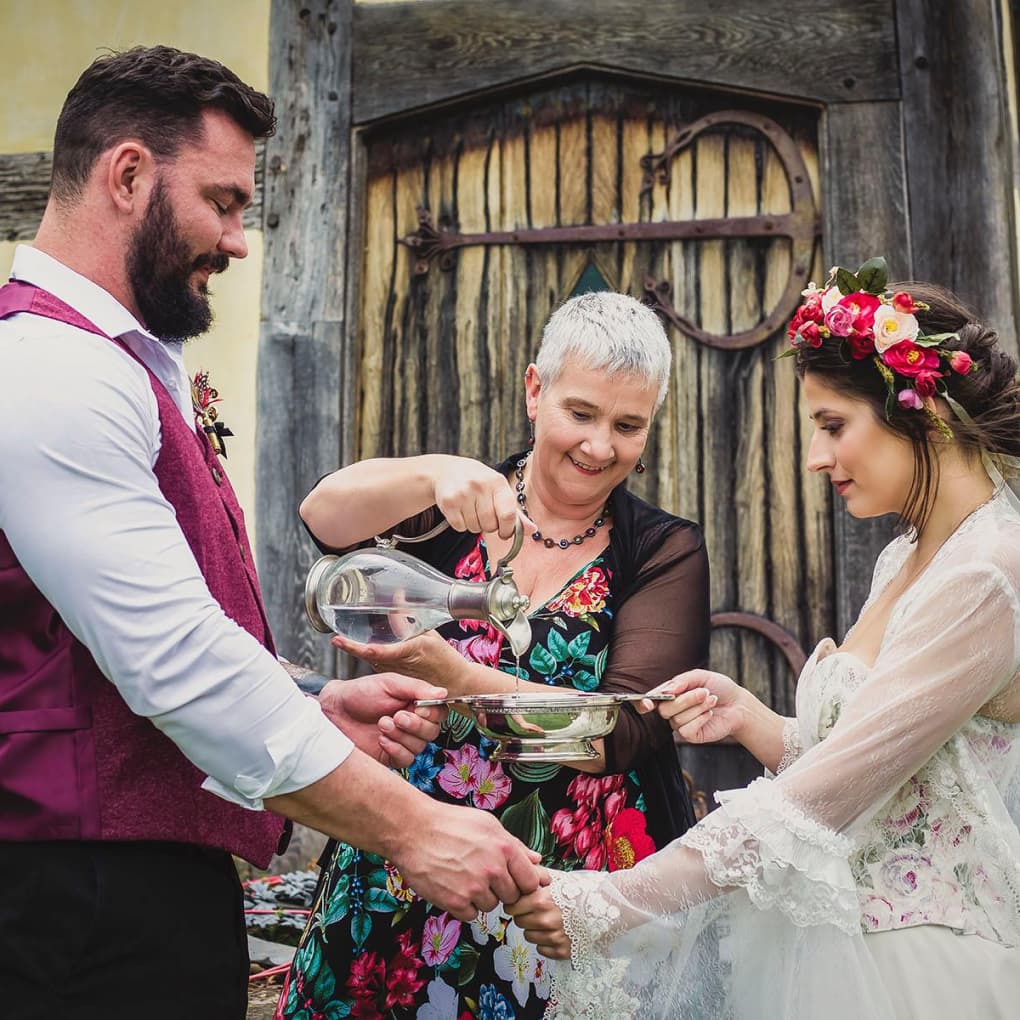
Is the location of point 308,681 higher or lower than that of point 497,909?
higher

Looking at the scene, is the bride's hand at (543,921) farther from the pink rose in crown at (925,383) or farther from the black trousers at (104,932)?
the pink rose in crown at (925,383)

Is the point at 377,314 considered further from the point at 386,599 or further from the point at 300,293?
the point at 386,599

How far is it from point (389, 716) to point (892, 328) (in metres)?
1.14

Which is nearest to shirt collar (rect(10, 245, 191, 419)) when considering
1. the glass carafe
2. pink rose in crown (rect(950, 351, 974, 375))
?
the glass carafe

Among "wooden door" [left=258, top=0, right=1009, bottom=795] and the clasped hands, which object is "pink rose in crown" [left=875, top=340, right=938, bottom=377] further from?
"wooden door" [left=258, top=0, right=1009, bottom=795]

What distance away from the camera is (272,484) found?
4.51 meters

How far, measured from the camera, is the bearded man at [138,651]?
1.62 m

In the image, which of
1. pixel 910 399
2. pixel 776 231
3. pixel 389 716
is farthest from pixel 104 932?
pixel 776 231

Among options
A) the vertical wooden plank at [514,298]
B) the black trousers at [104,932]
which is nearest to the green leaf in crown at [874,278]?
the black trousers at [104,932]

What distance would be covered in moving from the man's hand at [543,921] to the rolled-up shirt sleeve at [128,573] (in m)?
0.52

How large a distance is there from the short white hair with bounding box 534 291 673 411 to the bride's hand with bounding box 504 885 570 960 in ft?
3.38

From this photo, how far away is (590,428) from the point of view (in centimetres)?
253

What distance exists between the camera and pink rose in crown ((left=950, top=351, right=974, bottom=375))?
2.22m

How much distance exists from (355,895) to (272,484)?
92.2 inches
